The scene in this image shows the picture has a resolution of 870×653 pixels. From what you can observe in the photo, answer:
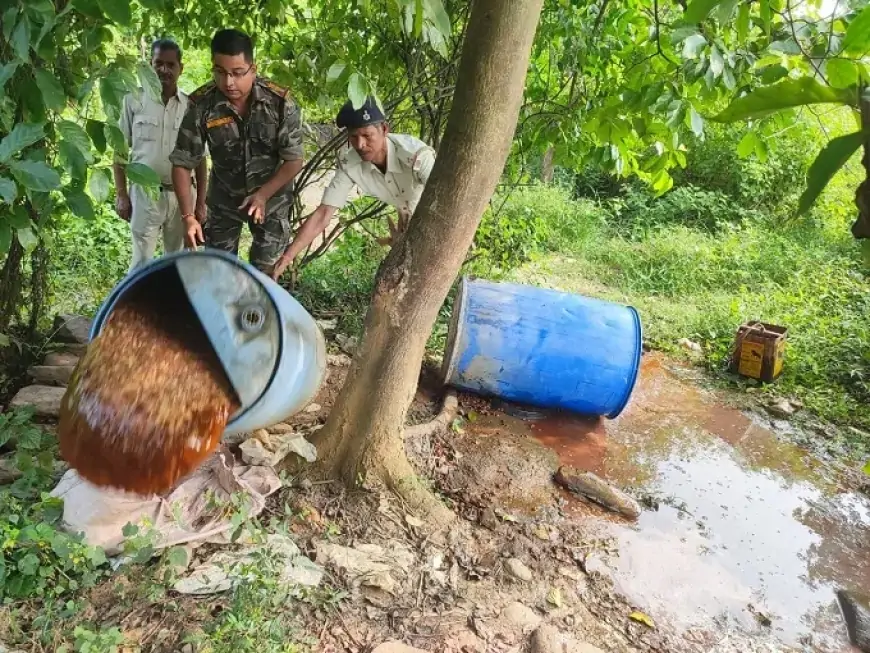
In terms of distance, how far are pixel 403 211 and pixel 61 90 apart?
1955 mm

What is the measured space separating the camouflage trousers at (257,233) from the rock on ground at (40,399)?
3.50ft

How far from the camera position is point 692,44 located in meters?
2.18

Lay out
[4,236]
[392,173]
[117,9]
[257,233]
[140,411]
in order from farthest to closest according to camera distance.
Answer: [257,233], [392,173], [140,411], [4,236], [117,9]

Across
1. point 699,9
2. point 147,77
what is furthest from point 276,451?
point 699,9

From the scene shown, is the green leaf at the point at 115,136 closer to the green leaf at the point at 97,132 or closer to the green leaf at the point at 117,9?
the green leaf at the point at 97,132

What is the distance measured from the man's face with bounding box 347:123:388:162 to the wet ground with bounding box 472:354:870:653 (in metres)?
1.65

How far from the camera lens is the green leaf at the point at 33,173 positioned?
5.29ft

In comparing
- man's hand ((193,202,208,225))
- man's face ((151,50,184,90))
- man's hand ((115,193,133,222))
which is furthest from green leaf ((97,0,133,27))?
man's hand ((115,193,133,222))

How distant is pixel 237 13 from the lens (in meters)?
3.84

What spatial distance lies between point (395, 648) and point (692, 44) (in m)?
2.22

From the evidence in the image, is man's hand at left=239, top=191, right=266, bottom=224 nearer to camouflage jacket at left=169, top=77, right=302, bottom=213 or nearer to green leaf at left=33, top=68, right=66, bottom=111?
camouflage jacket at left=169, top=77, right=302, bottom=213

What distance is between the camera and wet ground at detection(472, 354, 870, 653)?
9.05 ft

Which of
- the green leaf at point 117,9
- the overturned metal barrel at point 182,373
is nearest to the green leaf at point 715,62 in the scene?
the overturned metal barrel at point 182,373

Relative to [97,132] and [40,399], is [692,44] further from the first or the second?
[40,399]
